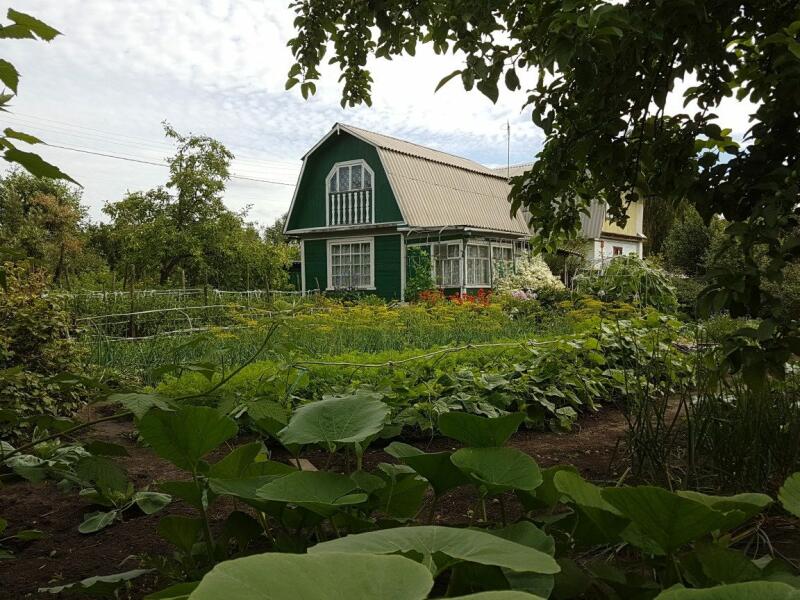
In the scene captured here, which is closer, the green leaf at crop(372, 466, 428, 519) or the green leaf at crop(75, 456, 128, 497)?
the green leaf at crop(372, 466, 428, 519)

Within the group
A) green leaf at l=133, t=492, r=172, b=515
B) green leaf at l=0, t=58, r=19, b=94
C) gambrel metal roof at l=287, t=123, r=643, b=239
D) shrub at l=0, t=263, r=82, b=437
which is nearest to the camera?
green leaf at l=0, t=58, r=19, b=94

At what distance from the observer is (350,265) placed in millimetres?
16422

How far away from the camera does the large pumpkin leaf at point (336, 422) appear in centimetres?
68

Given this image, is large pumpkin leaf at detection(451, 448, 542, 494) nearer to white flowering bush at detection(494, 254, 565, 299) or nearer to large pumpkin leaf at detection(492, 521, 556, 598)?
large pumpkin leaf at detection(492, 521, 556, 598)

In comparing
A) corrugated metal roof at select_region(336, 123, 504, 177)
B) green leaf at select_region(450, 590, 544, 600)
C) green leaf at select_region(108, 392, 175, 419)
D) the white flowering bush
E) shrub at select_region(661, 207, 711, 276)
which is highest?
corrugated metal roof at select_region(336, 123, 504, 177)

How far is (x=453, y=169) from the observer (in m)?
17.2

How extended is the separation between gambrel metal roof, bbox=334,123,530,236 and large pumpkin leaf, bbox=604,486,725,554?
14.0m

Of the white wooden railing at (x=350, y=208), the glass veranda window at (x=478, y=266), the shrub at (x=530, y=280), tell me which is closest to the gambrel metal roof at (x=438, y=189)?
the glass veranda window at (x=478, y=266)

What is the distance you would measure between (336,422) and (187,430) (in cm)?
18

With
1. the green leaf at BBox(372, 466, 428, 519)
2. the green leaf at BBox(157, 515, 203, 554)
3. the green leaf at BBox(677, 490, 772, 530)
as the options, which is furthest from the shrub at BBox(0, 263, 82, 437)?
the green leaf at BBox(677, 490, 772, 530)

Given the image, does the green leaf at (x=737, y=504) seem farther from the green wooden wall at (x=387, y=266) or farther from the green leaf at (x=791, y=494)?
the green wooden wall at (x=387, y=266)

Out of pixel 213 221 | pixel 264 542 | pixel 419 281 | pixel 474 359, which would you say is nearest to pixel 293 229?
pixel 213 221

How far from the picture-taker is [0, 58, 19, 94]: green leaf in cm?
90

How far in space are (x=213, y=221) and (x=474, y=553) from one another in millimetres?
16382
